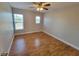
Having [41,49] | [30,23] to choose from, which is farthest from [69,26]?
[30,23]

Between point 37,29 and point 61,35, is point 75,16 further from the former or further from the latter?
point 37,29

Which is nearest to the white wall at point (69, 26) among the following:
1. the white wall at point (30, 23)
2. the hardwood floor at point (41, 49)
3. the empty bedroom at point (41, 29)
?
the empty bedroom at point (41, 29)

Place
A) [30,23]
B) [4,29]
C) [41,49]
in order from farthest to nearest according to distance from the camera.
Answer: [30,23] → [41,49] → [4,29]

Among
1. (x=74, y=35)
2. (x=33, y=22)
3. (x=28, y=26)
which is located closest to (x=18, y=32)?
(x=28, y=26)

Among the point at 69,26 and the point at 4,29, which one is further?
the point at 69,26

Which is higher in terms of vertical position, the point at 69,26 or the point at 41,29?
the point at 69,26

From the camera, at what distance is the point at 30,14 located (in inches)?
216

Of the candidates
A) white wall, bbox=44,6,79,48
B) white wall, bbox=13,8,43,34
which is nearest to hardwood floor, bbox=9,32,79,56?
white wall, bbox=44,6,79,48

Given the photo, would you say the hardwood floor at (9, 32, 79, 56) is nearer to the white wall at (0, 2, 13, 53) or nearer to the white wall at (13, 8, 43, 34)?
the white wall at (0, 2, 13, 53)

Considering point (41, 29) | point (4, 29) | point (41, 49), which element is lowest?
point (41, 49)

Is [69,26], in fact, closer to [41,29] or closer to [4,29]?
[4,29]

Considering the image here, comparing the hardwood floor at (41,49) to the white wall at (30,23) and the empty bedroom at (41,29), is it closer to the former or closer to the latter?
the empty bedroom at (41,29)

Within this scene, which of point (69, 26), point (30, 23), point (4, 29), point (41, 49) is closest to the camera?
point (4, 29)

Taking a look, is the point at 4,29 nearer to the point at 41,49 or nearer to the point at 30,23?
the point at 41,49
